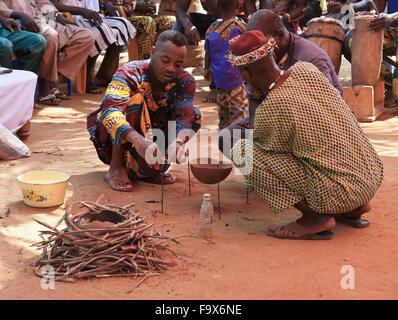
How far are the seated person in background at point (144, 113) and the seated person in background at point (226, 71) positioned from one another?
4.28 feet

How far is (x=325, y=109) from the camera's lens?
3256 millimetres

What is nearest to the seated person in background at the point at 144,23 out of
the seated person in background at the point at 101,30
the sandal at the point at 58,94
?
the seated person in background at the point at 101,30

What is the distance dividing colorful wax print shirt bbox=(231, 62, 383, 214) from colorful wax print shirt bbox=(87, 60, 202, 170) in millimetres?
1092

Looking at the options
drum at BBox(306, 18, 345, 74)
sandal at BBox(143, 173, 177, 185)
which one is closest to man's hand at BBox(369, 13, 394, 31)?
drum at BBox(306, 18, 345, 74)

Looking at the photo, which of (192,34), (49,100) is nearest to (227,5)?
(192,34)

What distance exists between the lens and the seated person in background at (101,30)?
26.2ft

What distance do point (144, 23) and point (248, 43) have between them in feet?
20.0

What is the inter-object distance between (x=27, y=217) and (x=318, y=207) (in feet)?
6.23

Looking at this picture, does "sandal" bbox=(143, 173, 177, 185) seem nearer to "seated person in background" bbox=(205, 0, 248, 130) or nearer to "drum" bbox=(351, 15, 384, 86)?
"seated person in background" bbox=(205, 0, 248, 130)

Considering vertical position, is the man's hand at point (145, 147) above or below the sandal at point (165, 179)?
above

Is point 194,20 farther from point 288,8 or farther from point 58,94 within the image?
point 58,94

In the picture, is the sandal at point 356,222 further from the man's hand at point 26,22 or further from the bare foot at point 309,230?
the man's hand at point 26,22

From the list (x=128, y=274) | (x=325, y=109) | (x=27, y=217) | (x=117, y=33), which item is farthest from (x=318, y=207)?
(x=117, y=33)

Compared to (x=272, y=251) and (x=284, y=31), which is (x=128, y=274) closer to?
(x=272, y=251)
